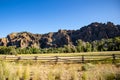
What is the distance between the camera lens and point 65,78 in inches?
525

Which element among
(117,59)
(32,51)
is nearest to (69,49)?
(32,51)

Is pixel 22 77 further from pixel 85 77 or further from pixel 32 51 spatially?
pixel 32 51

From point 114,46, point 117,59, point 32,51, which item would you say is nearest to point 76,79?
point 117,59

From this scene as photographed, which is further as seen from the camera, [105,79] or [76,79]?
[76,79]

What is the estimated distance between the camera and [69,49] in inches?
4215

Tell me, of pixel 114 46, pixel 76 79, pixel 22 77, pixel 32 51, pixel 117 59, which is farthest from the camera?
pixel 32 51

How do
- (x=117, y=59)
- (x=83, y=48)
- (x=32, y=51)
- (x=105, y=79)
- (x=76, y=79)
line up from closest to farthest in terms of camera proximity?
(x=105, y=79), (x=76, y=79), (x=117, y=59), (x=83, y=48), (x=32, y=51)

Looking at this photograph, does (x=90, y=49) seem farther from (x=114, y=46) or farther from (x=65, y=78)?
(x=65, y=78)

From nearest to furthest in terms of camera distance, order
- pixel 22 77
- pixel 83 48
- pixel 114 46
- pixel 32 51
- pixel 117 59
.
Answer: pixel 22 77 → pixel 117 59 → pixel 114 46 → pixel 83 48 → pixel 32 51

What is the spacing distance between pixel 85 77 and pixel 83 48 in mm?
97083

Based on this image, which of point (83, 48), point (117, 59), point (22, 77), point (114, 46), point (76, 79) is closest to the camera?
point (76, 79)

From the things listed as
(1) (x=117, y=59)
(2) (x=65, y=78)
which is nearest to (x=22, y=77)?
(2) (x=65, y=78)

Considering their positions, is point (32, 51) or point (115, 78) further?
point (32, 51)

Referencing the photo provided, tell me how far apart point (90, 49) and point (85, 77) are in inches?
3784
